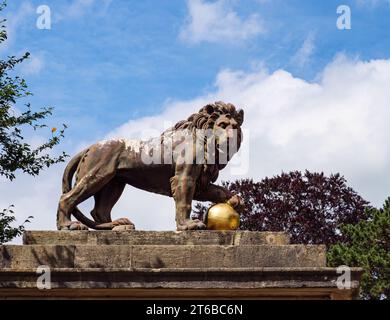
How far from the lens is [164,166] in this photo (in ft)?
33.1

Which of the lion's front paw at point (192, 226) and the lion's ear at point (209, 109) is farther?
the lion's ear at point (209, 109)

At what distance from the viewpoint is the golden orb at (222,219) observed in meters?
9.64

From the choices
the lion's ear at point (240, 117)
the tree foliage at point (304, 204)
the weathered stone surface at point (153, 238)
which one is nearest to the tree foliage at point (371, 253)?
the tree foliage at point (304, 204)

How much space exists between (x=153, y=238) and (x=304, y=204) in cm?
2364

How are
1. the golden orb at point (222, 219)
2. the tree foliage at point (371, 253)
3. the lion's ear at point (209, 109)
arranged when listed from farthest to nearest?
the tree foliage at point (371, 253), the lion's ear at point (209, 109), the golden orb at point (222, 219)

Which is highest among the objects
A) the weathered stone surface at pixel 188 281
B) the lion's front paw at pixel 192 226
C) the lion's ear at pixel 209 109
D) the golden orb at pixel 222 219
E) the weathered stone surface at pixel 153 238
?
the lion's ear at pixel 209 109

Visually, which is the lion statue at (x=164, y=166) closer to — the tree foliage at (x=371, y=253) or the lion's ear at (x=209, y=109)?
the lion's ear at (x=209, y=109)

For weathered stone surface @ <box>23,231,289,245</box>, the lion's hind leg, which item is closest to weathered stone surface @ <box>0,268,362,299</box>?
weathered stone surface @ <box>23,231,289,245</box>

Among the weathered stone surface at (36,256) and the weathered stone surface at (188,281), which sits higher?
the weathered stone surface at (36,256)

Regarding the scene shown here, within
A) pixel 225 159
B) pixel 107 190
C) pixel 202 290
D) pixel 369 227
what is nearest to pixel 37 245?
pixel 107 190

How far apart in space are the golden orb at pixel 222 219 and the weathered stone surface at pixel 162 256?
0.58 metres

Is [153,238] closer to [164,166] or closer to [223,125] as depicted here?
[164,166]

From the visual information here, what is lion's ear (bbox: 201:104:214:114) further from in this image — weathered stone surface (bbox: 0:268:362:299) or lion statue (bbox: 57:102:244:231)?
weathered stone surface (bbox: 0:268:362:299)

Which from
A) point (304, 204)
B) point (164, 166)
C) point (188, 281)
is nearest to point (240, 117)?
point (164, 166)
